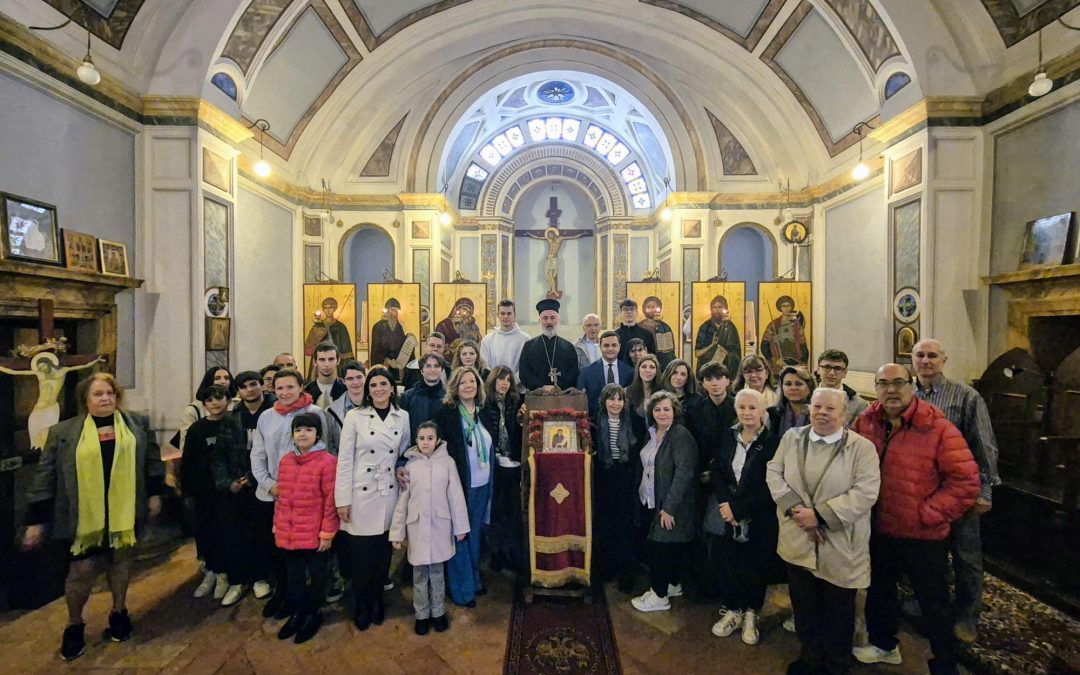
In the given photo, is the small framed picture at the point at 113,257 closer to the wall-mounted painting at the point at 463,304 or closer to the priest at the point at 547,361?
the wall-mounted painting at the point at 463,304

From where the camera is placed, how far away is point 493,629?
3.79m

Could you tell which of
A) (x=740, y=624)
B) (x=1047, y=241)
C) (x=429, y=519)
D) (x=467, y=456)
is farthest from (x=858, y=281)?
(x=429, y=519)

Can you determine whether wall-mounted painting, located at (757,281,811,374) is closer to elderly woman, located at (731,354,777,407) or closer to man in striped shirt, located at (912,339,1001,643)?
elderly woman, located at (731,354,777,407)

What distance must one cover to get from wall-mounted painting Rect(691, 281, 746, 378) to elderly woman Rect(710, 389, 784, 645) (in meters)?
5.47

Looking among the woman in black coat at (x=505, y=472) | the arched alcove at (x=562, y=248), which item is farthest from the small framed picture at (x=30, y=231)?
the arched alcove at (x=562, y=248)

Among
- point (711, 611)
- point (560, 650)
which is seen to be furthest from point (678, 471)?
point (560, 650)

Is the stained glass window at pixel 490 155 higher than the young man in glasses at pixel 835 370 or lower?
higher

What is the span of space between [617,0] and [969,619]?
10566 millimetres

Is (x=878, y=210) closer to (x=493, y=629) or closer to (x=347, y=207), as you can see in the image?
(x=493, y=629)

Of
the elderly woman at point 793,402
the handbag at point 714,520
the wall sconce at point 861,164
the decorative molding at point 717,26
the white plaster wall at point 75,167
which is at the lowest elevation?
the handbag at point 714,520

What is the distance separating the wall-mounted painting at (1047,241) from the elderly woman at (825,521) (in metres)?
4.71

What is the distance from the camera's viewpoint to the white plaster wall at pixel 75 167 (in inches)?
191

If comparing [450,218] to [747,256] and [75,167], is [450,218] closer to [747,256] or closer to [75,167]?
[747,256]

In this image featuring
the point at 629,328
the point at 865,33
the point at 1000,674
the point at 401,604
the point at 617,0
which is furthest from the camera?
the point at 617,0
